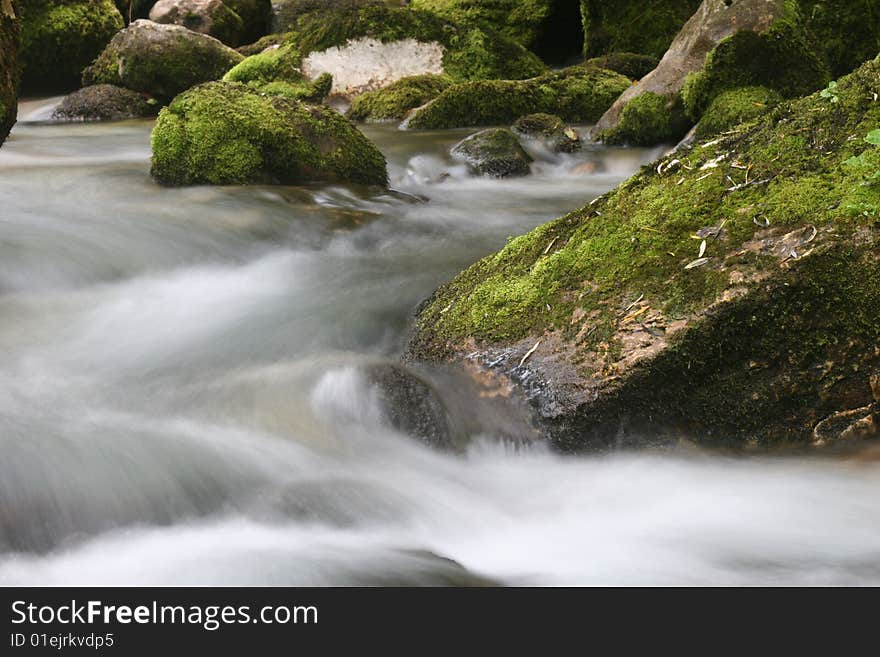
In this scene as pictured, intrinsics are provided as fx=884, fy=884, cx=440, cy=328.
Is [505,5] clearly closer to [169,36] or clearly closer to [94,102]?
[169,36]

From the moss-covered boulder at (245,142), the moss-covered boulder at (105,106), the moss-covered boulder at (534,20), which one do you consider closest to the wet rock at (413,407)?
the moss-covered boulder at (245,142)

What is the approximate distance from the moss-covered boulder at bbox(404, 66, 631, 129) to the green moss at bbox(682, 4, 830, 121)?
292 centimetres

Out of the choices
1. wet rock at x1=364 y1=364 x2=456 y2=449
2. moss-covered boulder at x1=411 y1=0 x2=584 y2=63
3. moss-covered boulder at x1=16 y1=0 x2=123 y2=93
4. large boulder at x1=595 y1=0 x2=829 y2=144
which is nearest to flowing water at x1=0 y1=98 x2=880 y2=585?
wet rock at x1=364 y1=364 x2=456 y2=449

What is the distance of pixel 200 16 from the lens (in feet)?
64.0

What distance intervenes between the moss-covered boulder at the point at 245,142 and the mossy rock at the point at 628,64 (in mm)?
6757

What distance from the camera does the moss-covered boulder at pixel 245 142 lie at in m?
7.23

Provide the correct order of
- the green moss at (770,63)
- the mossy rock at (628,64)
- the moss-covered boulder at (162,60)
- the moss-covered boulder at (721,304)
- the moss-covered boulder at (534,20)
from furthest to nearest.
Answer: the moss-covered boulder at (534,20) → the moss-covered boulder at (162,60) → the mossy rock at (628,64) → the green moss at (770,63) → the moss-covered boulder at (721,304)

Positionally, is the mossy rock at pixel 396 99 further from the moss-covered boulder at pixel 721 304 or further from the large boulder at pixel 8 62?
the moss-covered boulder at pixel 721 304

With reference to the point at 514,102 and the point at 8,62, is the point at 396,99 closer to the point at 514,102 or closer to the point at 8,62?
the point at 514,102

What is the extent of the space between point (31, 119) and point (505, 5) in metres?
8.84

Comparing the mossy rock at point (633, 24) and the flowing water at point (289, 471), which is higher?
the mossy rock at point (633, 24)

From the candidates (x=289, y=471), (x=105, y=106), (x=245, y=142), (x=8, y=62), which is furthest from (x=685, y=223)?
(x=105, y=106)

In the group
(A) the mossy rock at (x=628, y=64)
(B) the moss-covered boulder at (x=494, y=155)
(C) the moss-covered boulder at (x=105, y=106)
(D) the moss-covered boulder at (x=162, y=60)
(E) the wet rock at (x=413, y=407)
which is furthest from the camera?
(D) the moss-covered boulder at (x=162, y=60)

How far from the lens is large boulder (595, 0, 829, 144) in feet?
27.8
